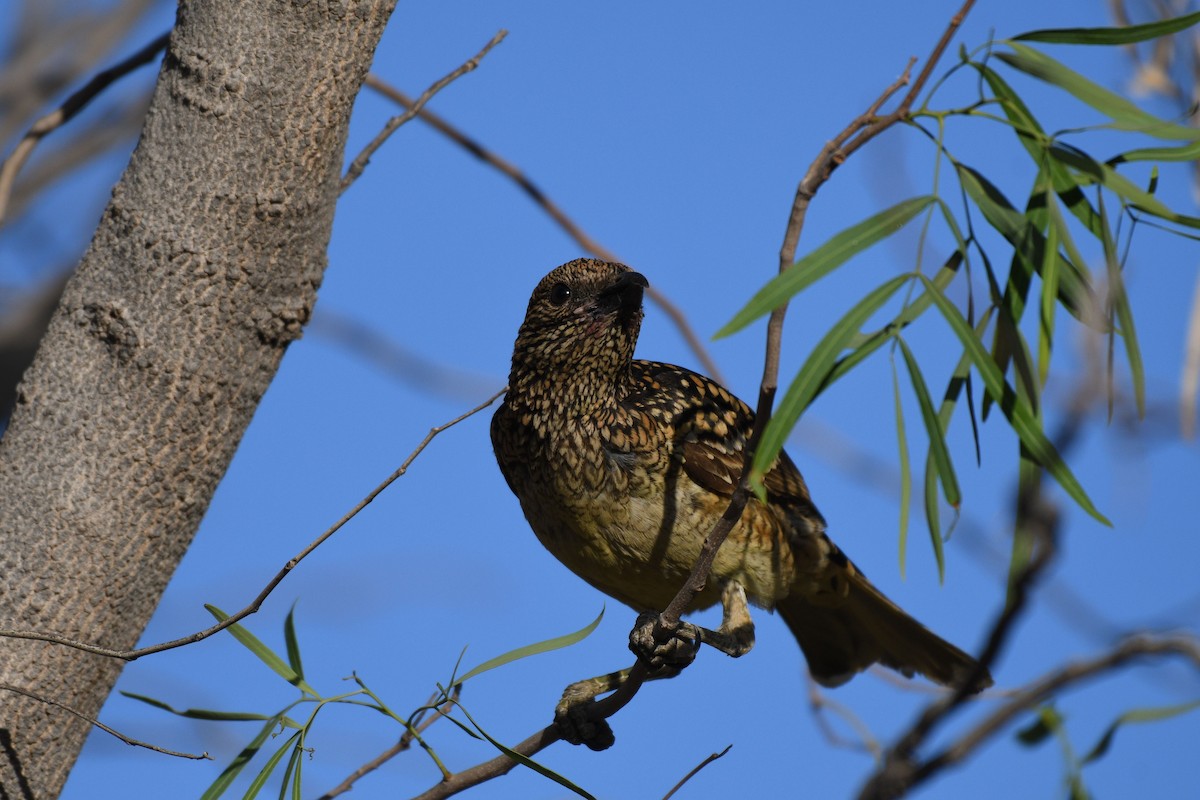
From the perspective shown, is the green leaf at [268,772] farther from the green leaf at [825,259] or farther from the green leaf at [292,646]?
the green leaf at [825,259]

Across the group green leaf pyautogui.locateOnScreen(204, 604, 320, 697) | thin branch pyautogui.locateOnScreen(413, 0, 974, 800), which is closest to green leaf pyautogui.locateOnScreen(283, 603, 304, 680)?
green leaf pyautogui.locateOnScreen(204, 604, 320, 697)

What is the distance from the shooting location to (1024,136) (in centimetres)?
238

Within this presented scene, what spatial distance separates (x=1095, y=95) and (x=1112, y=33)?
12cm

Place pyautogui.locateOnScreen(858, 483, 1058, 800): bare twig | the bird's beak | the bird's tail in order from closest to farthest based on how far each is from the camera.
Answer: pyautogui.locateOnScreen(858, 483, 1058, 800): bare twig, the bird's beak, the bird's tail

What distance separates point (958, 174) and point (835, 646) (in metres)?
2.55

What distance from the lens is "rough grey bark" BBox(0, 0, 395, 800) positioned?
113 inches

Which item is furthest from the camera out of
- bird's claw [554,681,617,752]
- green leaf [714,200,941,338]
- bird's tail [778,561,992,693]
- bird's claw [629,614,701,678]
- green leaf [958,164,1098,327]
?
bird's tail [778,561,992,693]

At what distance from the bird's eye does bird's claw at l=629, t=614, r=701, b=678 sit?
1009 millimetres

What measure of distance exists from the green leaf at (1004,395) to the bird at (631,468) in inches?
57.2

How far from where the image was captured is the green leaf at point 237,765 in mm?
2977

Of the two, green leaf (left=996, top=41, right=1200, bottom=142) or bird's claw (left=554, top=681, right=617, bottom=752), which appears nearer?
green leaf (left=996, top=41, right=1200, bottom=142)

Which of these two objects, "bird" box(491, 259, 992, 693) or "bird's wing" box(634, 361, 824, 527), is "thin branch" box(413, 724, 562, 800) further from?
"bird's wing" box(634, 361, 824, 527)

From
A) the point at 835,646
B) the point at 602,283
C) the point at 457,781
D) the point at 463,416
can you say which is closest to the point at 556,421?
the point at 602,283

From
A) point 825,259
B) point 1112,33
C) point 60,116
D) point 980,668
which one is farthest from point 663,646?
point 60,116
